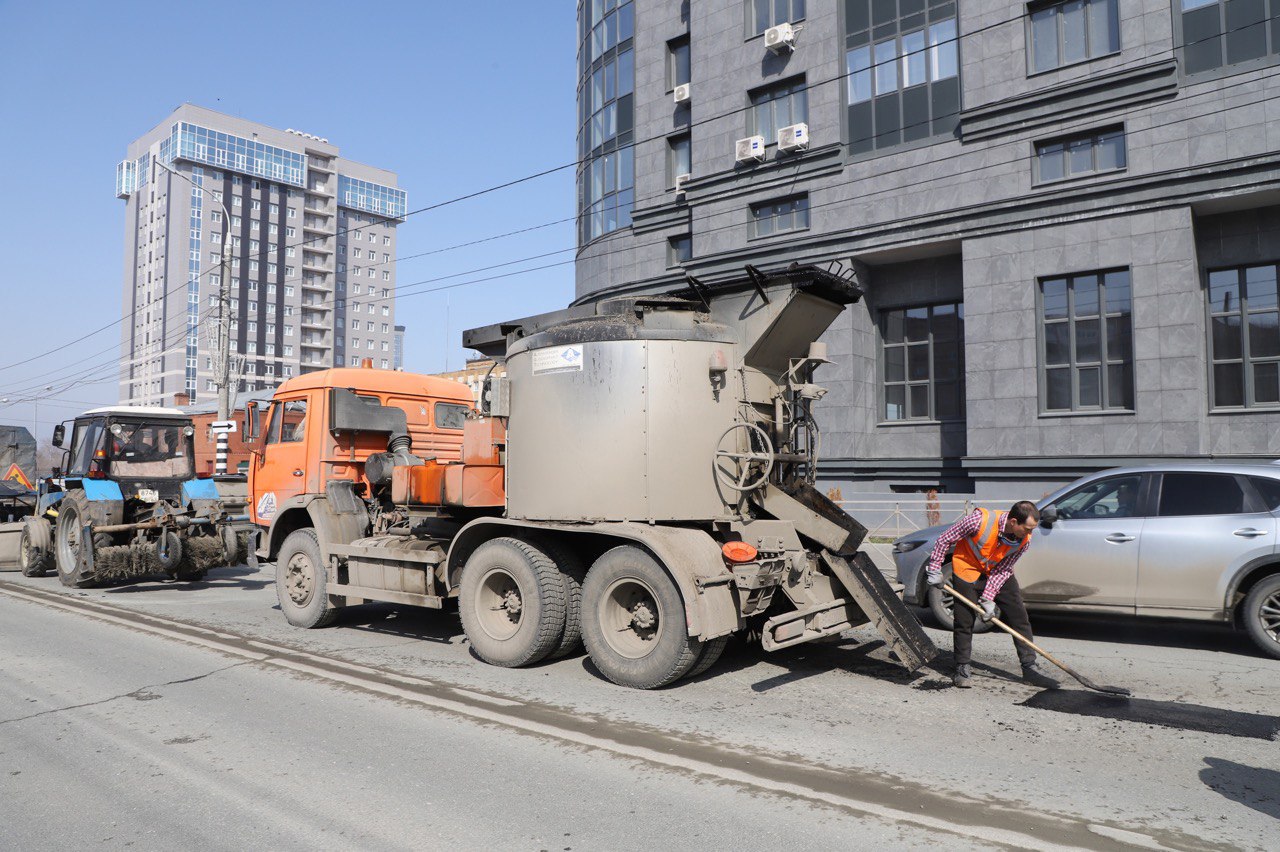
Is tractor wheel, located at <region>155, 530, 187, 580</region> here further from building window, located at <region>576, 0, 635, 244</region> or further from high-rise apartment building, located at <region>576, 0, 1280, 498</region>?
building window, located at <region>576, 0, 635, 244</region>

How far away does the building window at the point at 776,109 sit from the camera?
2334cm

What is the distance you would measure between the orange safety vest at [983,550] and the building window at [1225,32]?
1538 cm

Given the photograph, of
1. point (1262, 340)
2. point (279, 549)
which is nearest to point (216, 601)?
point (279, 549)

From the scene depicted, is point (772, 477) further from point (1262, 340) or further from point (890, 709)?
point (1262, 340)

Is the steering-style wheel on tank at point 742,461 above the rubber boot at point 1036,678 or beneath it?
above

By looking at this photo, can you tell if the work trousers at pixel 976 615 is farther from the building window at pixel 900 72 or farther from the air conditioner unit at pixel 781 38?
the air conditioner unit at pixel 781 38

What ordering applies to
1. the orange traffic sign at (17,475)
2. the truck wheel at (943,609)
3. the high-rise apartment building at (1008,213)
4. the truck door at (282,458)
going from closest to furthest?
the truck wheel at (943,609), the truck door at (282,458), the high-rise apartment building at (1008,213), the orange traffic sign at (17,475)

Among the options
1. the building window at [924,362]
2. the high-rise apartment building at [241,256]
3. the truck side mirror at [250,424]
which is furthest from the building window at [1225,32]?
the high-rise apartment building at [241,256]

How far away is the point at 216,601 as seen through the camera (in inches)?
467

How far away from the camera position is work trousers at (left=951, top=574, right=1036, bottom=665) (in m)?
6.61

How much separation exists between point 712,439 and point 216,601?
8.40 meters

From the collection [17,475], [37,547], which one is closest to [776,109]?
[37,547]

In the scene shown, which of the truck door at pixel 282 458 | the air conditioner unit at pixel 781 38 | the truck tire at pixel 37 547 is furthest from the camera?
the air conditioner unit at pixel 781 38

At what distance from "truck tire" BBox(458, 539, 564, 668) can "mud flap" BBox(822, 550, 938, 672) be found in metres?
2.31
